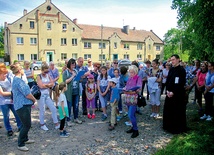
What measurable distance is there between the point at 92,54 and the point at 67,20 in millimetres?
9318

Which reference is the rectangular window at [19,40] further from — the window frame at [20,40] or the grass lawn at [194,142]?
the grass lawn at [194,142]

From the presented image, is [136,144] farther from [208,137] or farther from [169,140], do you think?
[208,137]

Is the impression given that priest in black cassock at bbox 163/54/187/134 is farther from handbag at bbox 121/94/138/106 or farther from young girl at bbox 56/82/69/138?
young girl at bbox 56/82/69/138

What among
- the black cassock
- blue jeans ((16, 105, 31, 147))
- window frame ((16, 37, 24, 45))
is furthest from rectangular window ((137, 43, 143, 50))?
blue jeans ((16, 105, 31, 147))

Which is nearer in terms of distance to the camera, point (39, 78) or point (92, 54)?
point (39, 78)

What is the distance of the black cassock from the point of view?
212 inches

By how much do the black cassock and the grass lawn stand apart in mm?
326

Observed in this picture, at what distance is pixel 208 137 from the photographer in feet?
15.7

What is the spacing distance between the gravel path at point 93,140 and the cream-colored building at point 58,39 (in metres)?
34.9

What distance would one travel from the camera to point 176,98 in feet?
18.0

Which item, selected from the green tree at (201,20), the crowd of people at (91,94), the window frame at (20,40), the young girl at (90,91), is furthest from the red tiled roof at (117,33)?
the green tree at (201,20)

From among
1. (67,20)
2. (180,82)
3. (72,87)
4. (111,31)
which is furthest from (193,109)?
(111,31)

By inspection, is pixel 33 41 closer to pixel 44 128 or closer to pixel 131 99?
pixel 44 128

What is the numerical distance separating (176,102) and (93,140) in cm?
259
